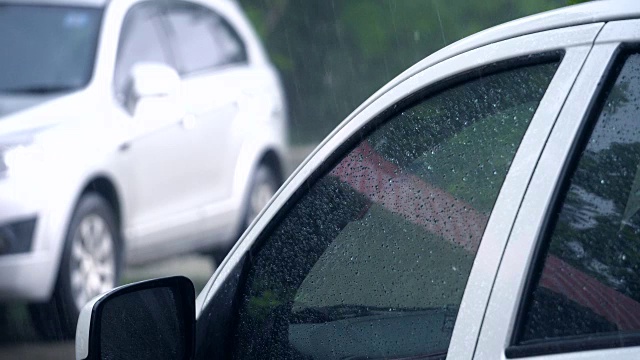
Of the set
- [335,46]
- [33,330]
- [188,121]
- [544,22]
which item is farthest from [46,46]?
[335,46]

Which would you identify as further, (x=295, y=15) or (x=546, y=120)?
(x=295, y=15)

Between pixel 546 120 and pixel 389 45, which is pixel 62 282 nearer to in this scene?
pixel 546 120

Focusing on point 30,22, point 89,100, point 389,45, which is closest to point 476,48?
point 89,100

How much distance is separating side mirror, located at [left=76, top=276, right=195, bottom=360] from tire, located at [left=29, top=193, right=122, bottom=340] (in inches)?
175

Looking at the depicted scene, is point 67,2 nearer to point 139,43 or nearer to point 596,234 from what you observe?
point 139,43

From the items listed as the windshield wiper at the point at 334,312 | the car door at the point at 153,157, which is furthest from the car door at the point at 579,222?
the car door at the point at 153,157

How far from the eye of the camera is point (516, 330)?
176 cm

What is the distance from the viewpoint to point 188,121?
7.93 meters

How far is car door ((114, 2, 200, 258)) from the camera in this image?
7434 mm

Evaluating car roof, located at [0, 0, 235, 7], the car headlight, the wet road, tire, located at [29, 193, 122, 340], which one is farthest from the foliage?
the car headlight

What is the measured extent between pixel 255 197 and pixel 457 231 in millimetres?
6928

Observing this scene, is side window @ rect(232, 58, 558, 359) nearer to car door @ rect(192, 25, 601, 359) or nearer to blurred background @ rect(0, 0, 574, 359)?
car door @ rect(192, 25, 601, 359)

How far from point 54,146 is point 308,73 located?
1207 centimetres

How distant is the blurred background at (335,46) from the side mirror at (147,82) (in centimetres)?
666
